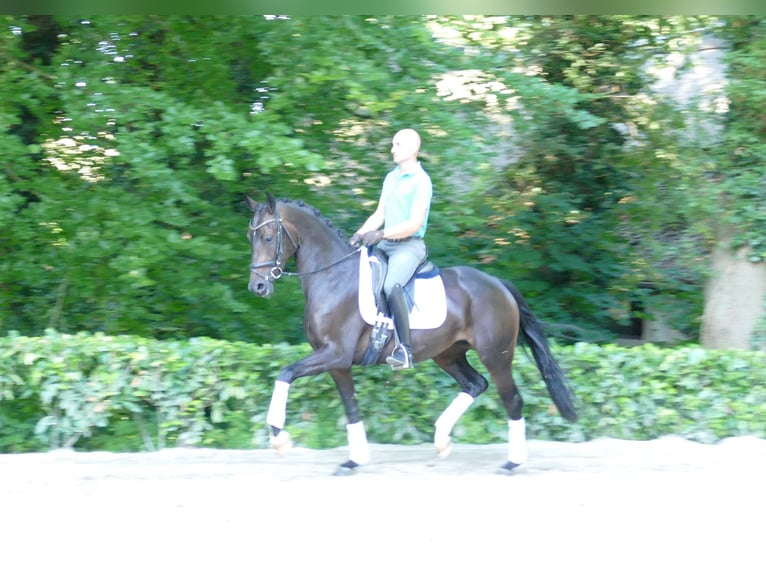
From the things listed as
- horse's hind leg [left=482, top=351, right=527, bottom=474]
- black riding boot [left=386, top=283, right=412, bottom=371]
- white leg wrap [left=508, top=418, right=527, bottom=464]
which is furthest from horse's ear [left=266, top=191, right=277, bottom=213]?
white leg wrap [left=508, top=418, right=527, bottom=464]

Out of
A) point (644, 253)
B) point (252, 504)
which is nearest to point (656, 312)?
point (644, 253)

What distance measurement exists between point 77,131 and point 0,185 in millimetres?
962

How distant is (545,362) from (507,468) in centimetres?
104

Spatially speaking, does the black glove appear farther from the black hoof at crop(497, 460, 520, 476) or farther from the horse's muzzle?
the black hoof at crop(497, 460, 520, 476)

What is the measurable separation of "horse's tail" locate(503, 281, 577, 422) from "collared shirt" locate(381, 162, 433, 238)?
1265 millimetres

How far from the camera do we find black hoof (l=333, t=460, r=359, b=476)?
6.55m

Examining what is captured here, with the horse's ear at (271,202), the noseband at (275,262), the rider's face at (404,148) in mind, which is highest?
the rider's face at (404,148)

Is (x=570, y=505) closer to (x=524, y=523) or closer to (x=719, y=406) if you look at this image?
(x=524, y=523)

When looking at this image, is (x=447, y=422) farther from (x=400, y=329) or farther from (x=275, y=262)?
(x=275, y=262)

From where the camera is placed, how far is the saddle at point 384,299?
639cm

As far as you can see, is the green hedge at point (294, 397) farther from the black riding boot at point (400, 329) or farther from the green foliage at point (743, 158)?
the green foliage at point (743, 158)

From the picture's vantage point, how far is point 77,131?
332 inches

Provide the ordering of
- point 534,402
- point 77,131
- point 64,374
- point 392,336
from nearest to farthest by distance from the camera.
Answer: point 392,336
point 64,374
point 534,402
point 77,131

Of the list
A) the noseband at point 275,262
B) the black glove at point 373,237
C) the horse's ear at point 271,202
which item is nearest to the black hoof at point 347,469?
the noseband at point 275,262
